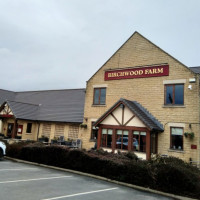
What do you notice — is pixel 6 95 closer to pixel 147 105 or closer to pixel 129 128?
pixel 129 128

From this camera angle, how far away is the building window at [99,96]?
2158 cm

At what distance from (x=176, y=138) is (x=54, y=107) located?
1725 cm

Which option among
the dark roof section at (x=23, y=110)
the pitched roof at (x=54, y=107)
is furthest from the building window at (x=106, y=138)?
the dark roof section at (x=23, y=110)

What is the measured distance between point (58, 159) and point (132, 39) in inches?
492

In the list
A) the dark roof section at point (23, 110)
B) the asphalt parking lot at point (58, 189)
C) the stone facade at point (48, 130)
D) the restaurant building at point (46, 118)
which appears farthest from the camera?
the dark roof section at point (23, 110)

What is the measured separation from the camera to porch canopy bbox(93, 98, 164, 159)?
54.5 ft

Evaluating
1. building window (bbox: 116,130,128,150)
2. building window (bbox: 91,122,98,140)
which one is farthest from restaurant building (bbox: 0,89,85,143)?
building window (bbox: 116,130,128,150)

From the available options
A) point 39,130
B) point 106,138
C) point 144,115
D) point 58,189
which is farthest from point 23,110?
point 58,189

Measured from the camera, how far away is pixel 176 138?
1680cm

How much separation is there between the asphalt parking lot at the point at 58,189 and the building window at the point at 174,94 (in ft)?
30.1

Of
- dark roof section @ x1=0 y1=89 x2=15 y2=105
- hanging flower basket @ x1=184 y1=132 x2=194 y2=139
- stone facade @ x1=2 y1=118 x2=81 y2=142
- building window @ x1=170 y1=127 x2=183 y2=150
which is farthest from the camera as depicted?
dark roof section @ x1=0 y1=89 x2=15 y2=105

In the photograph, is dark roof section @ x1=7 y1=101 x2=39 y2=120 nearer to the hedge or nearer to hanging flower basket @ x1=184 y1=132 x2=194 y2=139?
the hedge

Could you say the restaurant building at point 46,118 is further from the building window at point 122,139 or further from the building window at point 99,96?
the building window at point 122,139

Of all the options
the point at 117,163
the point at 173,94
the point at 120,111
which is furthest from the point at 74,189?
the point at 173,94
